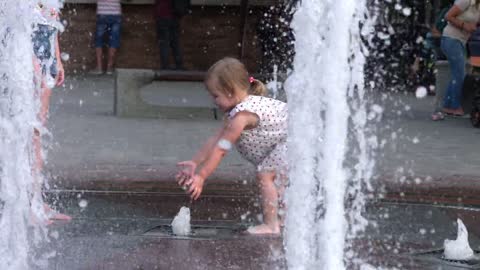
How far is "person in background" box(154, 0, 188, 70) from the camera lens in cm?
Answer: 1709

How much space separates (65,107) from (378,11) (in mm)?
5685

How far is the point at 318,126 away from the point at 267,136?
1215 millimetres

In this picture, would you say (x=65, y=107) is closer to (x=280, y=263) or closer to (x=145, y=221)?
(x=145, y=221)

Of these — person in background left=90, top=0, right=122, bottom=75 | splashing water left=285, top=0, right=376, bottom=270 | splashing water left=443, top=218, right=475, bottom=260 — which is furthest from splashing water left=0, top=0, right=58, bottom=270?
person in background left=90, top=0, right=122, bottom=75

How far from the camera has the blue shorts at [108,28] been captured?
17203 millimetres

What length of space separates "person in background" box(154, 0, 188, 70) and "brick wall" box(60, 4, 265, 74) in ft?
2.08

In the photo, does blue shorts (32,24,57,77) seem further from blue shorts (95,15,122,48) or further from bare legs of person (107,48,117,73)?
bare legs of person (107,48,117,73)

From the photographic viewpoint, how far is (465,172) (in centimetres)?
820

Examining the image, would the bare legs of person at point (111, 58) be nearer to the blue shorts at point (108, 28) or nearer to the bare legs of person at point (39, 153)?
the blue shorts at point (108, 28)

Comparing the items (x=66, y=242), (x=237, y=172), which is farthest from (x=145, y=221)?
(x=237, y=172)

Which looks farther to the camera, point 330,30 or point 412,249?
point 412,249

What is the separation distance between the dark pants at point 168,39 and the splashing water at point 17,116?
1173 centimetres

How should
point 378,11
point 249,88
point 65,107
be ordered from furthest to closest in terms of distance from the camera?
1. point 378,11
2. point 65,107
3. point 249,88

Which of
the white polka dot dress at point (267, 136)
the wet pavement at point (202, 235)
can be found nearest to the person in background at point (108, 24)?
the wet pavement at point (202, 235)
